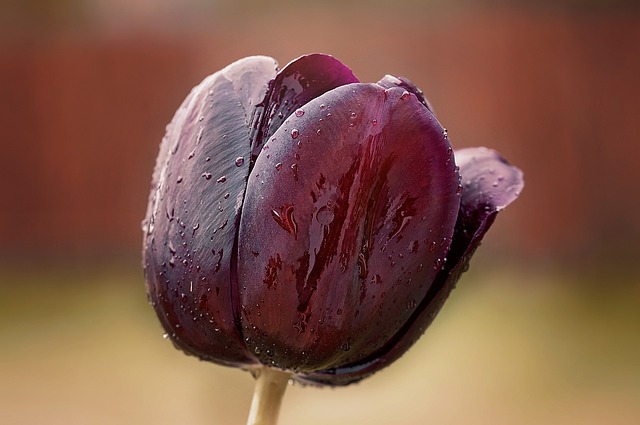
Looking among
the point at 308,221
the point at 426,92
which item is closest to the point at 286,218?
the point at 308,221

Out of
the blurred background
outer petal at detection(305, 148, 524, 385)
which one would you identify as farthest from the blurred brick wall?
outer petal at detection(305, 148, 524, 385)

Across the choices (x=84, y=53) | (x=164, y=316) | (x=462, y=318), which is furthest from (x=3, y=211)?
(x=164, y=316)

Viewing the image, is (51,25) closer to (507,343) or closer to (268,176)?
(507,343)

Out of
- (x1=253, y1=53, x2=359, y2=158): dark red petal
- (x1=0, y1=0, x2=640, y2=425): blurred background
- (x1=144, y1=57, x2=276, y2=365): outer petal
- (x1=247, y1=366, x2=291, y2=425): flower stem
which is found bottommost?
(x1=0, y1=0, x2=640, y2=425): blurred background

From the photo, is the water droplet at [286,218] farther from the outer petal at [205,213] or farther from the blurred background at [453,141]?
the blurred background at [453,141]

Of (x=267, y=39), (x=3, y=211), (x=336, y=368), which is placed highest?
(x=336, y=368)

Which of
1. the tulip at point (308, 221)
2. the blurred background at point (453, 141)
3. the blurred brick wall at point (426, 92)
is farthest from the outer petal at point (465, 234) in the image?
the blurred brick wall at point (426, 92)

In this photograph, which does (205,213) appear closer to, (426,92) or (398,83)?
(398,83)

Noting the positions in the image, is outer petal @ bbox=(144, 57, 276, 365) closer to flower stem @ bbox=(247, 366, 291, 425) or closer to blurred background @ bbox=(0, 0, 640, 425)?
→ flower stem @ bbox=(247, 366, 291, 425)
